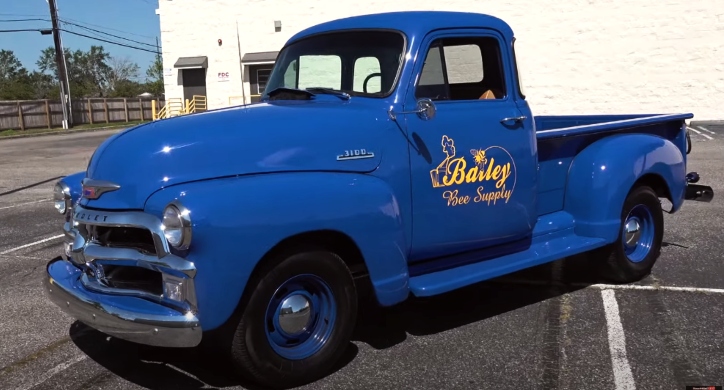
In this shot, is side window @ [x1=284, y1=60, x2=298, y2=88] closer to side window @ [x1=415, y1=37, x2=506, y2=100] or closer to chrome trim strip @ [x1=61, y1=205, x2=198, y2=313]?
side window @ [x1=415, y1=37, x2=506, y2=100]

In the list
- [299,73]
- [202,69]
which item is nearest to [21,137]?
[202,69]

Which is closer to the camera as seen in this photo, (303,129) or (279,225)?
(279,225)

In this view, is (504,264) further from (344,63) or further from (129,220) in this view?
(129,220)

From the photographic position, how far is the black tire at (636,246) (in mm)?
5375

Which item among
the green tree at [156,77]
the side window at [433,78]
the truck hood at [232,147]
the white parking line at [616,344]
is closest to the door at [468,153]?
the side window at [433,78]

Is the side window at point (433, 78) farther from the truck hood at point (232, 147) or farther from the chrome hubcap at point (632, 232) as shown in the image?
the chrome hubcap at point (632, 232)

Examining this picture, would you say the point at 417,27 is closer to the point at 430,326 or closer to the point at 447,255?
the point at 447,255

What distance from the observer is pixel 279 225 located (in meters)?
3.42

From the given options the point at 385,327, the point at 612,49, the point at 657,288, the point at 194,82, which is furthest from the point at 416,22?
the point at 194,82

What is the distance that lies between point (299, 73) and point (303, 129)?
3.82 feet

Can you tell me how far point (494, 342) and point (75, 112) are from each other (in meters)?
35.5

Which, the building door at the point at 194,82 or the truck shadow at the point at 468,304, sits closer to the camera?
the truck shadow at the point at 468,304

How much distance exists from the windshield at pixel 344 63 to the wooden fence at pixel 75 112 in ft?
99.3

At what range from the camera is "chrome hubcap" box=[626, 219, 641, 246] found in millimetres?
5523
